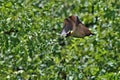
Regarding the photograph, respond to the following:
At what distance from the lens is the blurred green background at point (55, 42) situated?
3.27 m

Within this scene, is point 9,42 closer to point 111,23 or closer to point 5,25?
point 5,25

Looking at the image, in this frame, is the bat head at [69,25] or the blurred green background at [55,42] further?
the bat head at [69,25]

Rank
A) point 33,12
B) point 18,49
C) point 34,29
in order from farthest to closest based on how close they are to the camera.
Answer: point 33,12, point 34,29, point 18,49

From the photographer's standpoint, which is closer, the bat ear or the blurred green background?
the blurred green background

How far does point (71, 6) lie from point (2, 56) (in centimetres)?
108

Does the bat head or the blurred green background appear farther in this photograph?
the bat head

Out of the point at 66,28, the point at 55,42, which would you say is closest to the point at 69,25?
the point at 66,28

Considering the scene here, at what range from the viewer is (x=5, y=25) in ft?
12.6

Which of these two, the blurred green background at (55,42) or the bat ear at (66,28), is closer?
the blurred green background at (55,42)

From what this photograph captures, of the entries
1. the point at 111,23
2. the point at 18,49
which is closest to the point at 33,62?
the point at 18,49

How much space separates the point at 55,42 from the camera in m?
3.64

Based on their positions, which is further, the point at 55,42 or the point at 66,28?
the point at 66,28

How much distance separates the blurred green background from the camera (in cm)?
327

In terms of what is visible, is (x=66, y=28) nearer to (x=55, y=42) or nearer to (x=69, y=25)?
(x=69, y=25)
